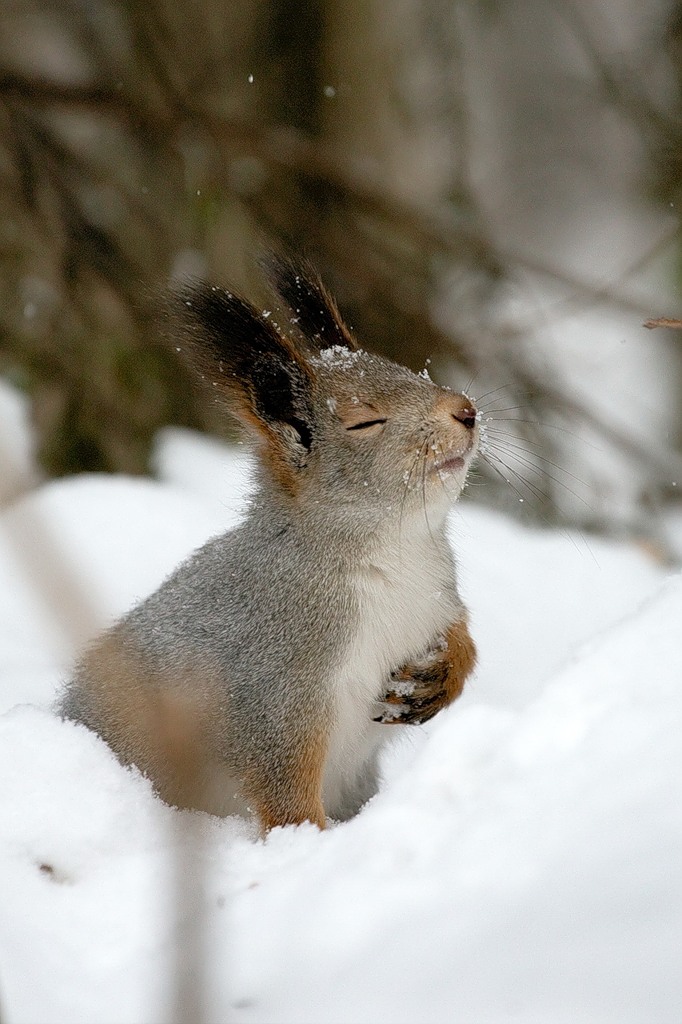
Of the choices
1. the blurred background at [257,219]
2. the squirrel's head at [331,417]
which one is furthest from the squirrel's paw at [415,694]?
the blurred background at [257,219]

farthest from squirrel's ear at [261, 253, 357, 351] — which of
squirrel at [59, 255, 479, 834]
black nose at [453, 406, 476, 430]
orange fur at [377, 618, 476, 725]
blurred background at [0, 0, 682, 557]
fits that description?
blurred background at [0, 0, 682, 557]

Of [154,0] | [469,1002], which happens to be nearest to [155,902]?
[469,1002]

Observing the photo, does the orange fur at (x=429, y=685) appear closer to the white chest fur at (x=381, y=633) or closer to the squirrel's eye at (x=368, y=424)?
the white chest fur at (x=381, y=633)

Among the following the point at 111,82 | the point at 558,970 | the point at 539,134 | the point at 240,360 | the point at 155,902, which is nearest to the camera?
the point at 558,970

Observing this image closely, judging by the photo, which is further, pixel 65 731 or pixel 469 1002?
pixel 65 731

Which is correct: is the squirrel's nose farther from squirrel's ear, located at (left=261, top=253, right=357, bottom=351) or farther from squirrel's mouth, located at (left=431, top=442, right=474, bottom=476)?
squirrel's ear, located at (left=261, top=253, right=357, bottom=351)

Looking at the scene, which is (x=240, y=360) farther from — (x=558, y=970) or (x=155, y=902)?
(x=558, y=970)

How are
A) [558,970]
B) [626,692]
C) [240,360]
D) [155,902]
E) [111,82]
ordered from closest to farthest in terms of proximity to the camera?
[558,970] → [626,692] → [155,902] → [240,360] → [111,82]

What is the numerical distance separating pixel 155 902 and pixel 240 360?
1.05 metres

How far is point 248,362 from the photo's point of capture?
7.64ft

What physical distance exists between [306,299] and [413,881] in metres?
1.53

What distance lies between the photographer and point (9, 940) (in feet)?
5.27

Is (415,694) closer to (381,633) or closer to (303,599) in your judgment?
(381,633)

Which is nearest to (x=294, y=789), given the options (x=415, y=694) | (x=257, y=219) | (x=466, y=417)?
(x=415, y=694)
